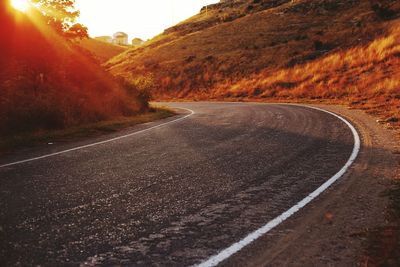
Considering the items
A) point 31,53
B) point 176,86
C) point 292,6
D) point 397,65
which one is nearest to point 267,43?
point 176,86

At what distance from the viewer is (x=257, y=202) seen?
17.9 ft

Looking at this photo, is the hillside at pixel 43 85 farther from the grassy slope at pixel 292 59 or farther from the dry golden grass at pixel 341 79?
the dry golden grass at pixel 341 79

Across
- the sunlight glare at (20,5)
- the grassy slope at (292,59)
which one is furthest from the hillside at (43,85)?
the grassy slope at (292,59)

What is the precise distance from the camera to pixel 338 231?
4.50m

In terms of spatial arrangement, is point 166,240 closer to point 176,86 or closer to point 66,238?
point 66,238

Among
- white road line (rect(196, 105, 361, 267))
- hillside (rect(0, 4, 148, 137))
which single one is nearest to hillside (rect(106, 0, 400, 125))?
hillside (rect(0, 4, 148, 137))

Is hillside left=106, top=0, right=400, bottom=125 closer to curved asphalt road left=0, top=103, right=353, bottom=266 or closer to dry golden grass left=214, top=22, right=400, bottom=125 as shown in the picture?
dry golden grass left=214, top=22, right=400, bottom=125

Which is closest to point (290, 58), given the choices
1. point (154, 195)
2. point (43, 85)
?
point (43, 85)

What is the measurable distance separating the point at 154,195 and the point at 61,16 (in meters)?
17.0

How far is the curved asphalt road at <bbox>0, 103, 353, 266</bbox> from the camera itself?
4031 millimetres

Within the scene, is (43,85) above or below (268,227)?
above

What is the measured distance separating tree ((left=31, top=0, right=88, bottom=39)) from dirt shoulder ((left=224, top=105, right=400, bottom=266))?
1629 centimetres

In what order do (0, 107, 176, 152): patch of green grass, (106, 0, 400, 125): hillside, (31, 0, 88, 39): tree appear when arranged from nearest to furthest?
(0, 107, 176, 152): patch of green grass
(31, 0, 88, 39): tree
(106, 0, 400, 125): hillside

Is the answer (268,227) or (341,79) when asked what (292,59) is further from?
(268,227)
